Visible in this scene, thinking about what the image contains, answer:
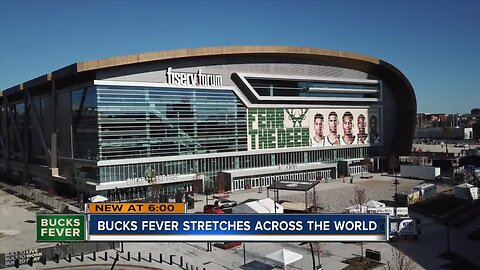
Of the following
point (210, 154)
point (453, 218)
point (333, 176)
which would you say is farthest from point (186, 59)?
point (453, 218)

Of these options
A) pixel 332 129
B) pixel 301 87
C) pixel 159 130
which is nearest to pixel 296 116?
pixel 301 87

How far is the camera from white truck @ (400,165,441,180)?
57.7 meters

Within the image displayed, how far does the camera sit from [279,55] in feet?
201

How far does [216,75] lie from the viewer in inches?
2170

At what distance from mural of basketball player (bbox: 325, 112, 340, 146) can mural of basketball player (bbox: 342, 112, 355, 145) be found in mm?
1844

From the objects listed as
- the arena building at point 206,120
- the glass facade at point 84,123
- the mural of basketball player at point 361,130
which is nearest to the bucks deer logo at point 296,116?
the arena building at point 206,120

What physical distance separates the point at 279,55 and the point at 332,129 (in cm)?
1762

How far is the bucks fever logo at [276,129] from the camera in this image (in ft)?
196

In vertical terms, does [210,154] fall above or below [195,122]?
below

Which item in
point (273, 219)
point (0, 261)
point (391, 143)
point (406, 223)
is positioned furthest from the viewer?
point (391, 143)

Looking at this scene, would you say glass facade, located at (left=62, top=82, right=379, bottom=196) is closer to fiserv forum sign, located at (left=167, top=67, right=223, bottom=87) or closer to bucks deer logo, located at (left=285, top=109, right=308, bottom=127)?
fiserv forum sign, located at (left=167, top=67, right=223, bottom=87)

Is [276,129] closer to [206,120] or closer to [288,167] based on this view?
[288,167]

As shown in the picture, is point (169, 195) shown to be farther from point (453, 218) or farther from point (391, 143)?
point (391, 143)

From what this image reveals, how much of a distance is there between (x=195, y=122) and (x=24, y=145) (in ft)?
125
